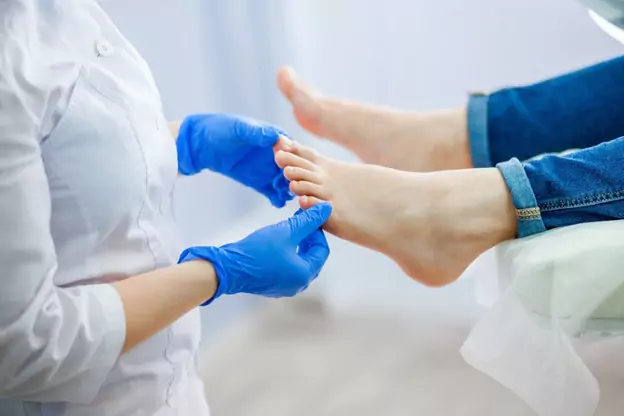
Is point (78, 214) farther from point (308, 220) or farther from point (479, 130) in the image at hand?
point (479, 130)

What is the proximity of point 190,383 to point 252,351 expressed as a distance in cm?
60

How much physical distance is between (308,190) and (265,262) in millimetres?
214

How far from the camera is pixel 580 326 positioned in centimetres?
83

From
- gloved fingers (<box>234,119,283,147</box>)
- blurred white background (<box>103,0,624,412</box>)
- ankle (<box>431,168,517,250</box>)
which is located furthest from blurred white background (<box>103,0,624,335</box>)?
ankle (<box>431,168,517,250</box>)

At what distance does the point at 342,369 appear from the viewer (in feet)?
4.68

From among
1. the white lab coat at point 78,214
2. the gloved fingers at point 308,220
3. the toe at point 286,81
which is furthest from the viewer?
the toe at point 286,81

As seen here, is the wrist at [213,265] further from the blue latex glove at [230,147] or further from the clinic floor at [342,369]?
the clinic floor at [342,369]

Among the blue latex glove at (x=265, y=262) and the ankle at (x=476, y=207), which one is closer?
the blue latex glove at (x=265, y=262)

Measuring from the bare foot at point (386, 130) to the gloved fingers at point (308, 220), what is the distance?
0.24m

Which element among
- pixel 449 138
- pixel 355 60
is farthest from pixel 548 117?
pixel 355 60

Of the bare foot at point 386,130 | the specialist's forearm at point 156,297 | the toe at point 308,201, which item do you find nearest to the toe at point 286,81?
the bare foot at point 386,130

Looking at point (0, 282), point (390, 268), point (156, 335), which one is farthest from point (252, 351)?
point (0, 282)

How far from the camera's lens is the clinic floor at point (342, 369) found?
133 centimetres

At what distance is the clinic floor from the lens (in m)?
1.33
